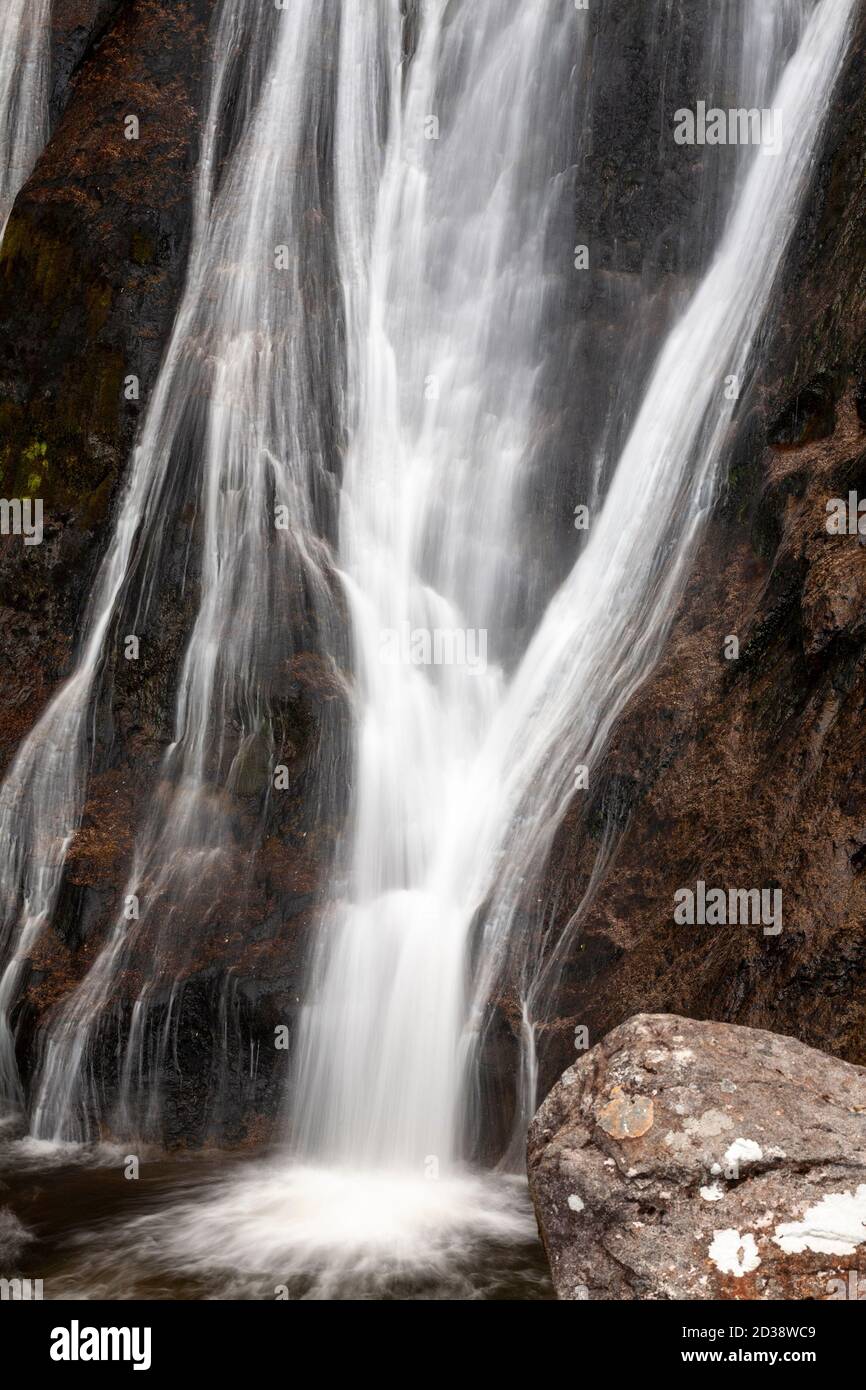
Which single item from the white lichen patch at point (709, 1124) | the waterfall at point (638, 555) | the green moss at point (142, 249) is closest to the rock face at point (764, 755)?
the waterfall at point (638, 555)

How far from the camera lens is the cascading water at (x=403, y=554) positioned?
8.28 meters

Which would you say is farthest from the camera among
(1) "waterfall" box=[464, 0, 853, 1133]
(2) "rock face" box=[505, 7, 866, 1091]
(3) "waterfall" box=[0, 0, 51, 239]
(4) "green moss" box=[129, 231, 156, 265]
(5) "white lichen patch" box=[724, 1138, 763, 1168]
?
(3) "waterfall" box=[0, 0, 51, 239]

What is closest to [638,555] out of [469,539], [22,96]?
[469,539]

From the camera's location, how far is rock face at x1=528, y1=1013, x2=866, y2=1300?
4.57 meters

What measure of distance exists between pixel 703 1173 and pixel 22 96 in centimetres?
1557

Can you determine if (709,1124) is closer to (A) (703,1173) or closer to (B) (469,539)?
(A) (703,1173)

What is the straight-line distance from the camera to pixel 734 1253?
459 centimetres

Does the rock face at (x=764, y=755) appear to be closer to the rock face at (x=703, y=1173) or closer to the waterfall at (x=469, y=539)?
the waterfall at (x=469, y=539)

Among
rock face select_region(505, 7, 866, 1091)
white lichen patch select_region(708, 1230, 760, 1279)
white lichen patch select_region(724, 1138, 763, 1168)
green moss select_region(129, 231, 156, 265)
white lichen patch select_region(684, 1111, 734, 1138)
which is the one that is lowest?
white lichen patch select_region(708, 1230, 760, 1279)

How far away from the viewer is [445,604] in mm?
10961

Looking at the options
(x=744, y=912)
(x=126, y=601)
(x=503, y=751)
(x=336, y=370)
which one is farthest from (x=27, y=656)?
(x=744, y=912)

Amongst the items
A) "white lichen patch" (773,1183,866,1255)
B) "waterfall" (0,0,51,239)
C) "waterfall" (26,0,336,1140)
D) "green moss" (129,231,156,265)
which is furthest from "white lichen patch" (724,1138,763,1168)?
"waterfall" (0,0,51,239)

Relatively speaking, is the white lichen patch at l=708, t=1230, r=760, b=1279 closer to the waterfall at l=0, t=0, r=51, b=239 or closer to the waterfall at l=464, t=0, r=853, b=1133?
the waterfall at l=464, t=0, r=853, b=1133

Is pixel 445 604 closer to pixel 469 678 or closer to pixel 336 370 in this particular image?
pixel 469 678
